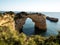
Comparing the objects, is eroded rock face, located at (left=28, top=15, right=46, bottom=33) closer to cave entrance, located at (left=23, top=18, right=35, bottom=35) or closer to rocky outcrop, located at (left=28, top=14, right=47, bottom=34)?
rocky outcrop, located at (left=28, top=14, right=47, bottom=34)

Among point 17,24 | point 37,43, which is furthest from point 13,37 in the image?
point 17,24

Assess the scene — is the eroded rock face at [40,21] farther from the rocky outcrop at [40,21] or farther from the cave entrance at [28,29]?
the cave entrance at [28,29]

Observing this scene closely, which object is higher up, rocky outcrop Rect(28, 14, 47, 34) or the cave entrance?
rocky outcrop Rect(28, 14, 47, 34)

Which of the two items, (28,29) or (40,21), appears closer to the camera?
(40,21)

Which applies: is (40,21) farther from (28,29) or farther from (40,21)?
(28,29)

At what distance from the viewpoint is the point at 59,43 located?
1320 centimetres

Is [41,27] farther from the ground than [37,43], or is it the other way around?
[37,43]

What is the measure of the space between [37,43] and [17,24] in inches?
922

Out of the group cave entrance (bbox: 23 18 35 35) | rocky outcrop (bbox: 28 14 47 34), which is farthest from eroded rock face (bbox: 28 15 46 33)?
cave entrance (bbox: 23 18 35 35)

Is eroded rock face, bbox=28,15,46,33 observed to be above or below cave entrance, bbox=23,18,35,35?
above

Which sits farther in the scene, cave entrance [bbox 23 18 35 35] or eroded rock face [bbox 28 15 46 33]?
eroded rock face [bbox 28 15 46 33]

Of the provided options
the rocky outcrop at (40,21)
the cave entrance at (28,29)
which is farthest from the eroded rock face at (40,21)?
the cave entrance at (28,29)

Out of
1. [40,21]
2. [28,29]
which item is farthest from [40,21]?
[28,29]

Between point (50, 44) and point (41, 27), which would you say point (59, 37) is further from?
point (41, 27)
